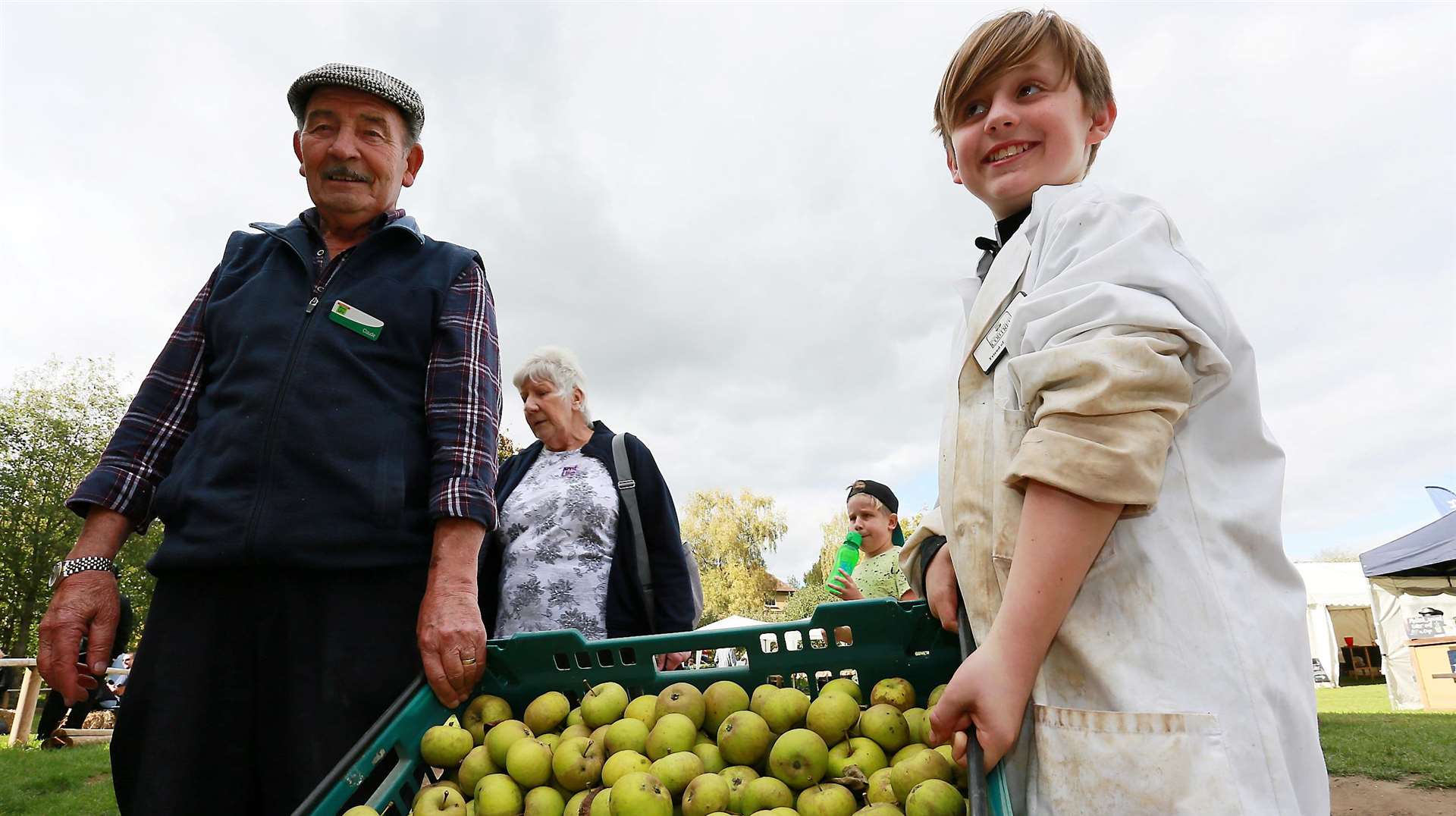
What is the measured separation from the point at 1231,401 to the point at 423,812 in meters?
1.61

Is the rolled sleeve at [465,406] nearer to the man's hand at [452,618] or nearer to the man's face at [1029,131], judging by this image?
the man's hand at [452,618]

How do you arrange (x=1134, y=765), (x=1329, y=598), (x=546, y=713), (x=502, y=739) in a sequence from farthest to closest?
(x=1329, y=598) < (x=546, y=713) < (x=502, y=739) < (x=1134, y=765)

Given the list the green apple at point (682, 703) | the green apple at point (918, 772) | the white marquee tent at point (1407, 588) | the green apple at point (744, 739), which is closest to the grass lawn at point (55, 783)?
the green apple at point (682, 703)

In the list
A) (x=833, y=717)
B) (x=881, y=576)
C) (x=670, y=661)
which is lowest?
(x=833, y=717)

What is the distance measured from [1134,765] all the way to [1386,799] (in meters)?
6.56

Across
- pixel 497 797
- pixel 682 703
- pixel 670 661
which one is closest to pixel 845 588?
pixel 670 661

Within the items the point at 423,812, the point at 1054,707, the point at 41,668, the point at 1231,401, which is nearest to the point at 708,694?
the point at 423,812

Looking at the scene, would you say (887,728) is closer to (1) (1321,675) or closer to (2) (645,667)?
(2) (645,667)

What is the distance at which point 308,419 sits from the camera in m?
2.06

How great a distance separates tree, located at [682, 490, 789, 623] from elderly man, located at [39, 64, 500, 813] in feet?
103

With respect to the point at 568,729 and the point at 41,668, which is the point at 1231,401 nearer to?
the point at 568,729

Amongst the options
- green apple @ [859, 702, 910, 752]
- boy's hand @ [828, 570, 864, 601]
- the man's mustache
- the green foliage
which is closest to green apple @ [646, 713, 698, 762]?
green apple @ [859, 702, 910, 752]

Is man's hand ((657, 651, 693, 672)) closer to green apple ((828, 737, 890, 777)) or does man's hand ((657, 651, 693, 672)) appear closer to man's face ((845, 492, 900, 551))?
green apple ((828, 737, 890, 777))

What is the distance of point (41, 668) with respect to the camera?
2.08 m
